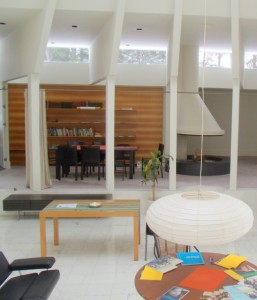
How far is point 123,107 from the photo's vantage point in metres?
11.0

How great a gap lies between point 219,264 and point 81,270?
2.12m

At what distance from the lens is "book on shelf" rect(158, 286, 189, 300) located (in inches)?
99.6

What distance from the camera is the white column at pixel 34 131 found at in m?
7.22

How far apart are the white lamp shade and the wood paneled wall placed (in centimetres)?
883

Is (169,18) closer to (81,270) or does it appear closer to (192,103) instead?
(192,103)

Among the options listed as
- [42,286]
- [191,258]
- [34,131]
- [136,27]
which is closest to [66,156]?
[34,131]

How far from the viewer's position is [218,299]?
2.50 meters

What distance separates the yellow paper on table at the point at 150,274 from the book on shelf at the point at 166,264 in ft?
0.16

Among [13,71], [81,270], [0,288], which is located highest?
[13,71]

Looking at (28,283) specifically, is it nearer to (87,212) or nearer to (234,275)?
(87,212)

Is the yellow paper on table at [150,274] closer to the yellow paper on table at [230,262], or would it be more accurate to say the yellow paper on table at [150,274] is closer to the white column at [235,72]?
the yellow paper on table at [230,262]

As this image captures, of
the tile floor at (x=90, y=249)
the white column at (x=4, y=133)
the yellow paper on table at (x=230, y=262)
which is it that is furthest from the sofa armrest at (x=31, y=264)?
the white column at (x=4, y=133)

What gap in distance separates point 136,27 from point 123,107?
12.0 feet

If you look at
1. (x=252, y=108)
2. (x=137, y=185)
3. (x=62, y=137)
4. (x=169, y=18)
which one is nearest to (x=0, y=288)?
(x=137, y=185)
